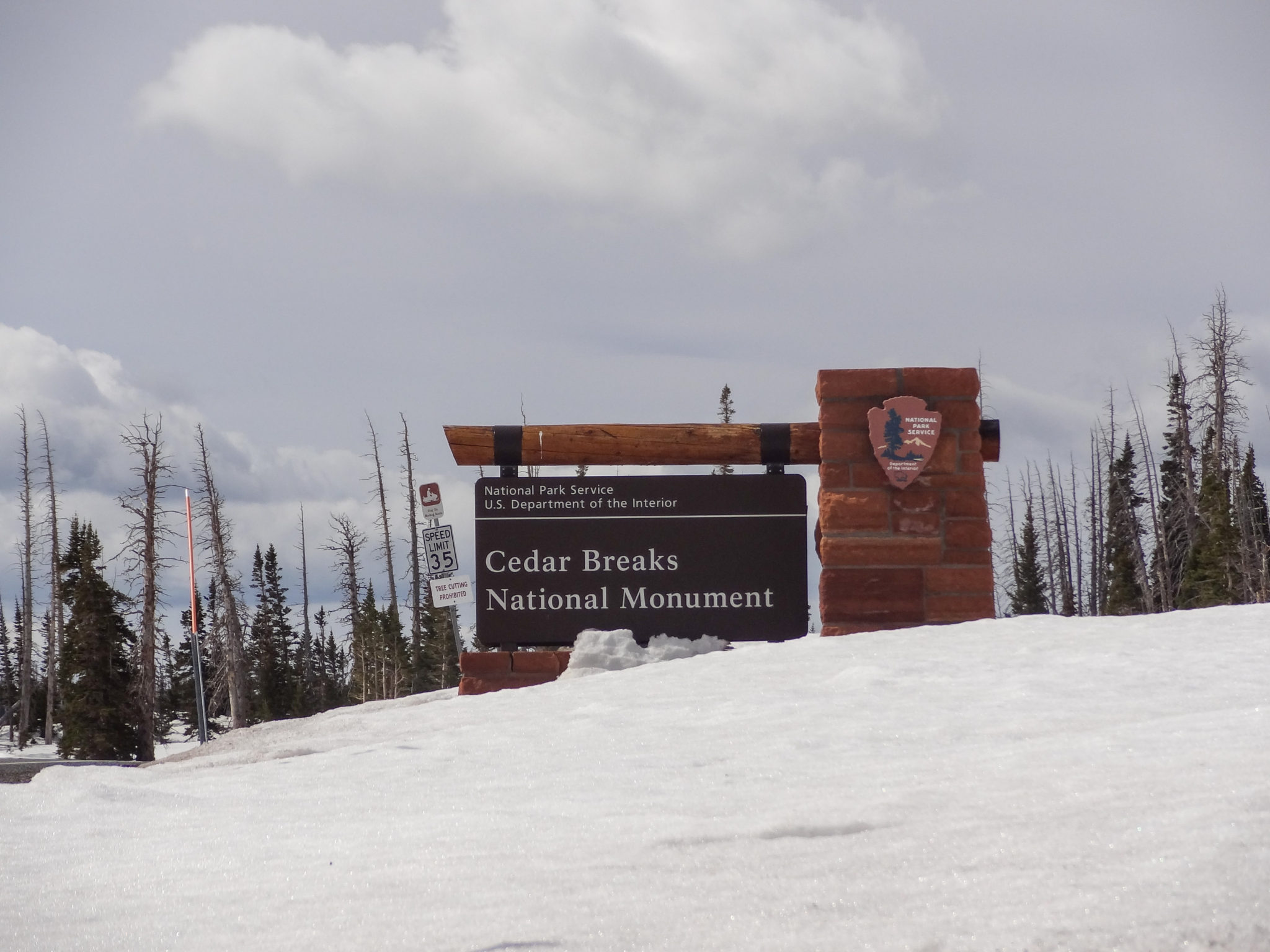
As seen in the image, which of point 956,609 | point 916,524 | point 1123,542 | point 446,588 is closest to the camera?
point 956,609

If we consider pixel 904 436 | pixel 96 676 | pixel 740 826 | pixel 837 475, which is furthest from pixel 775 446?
pixel 96 676

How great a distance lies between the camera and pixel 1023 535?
59281mm

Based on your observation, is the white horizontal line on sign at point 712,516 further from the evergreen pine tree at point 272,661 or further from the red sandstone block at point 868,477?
the evergreen pine tree at point 272,661

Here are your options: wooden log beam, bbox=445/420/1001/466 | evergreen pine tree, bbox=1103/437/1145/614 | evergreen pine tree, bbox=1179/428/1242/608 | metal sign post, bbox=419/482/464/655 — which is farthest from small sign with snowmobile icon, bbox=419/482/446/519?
evergreen pine tree, bbox=1103/437/1145/614

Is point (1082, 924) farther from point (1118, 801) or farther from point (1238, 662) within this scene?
point (1238, 662)

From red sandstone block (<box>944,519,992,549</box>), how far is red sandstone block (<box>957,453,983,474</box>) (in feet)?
1.20

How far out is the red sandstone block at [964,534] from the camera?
7.33 metres

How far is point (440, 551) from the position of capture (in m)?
12.9

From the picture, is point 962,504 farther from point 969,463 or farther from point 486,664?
point 486,664

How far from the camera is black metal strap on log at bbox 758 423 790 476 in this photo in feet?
25.4

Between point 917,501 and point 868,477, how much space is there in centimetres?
38

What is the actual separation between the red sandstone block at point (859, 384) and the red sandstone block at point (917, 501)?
71 cm

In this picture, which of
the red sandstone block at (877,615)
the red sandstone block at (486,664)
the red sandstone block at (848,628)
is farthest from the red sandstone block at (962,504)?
the red sandstone block at (486,664)

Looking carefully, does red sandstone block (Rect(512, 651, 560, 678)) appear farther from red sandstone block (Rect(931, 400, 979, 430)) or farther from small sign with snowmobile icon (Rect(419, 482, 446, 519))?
small sign with snowmobile icon (Rect(419, 482, 446, 519))
